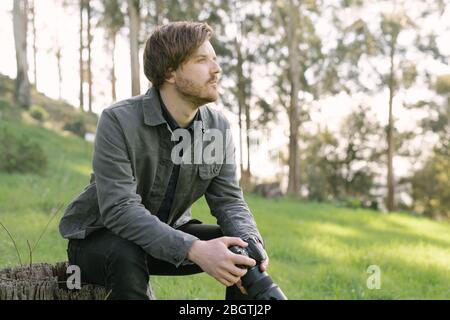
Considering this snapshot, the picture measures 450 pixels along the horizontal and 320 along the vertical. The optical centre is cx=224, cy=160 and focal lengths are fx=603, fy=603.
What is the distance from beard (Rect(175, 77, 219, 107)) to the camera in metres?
3.00

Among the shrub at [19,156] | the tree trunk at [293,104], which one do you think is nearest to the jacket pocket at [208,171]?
the shrub at [19,156]

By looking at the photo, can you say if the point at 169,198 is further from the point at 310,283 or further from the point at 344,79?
the point at 344,79

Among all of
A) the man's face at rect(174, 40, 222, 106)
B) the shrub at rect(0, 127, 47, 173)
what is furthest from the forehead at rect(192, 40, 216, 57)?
the shrub at rect(0, 127, 47, 173)

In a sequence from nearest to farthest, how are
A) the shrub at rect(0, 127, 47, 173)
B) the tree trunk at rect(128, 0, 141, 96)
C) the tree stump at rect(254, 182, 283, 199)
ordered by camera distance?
1. the shrub at rect(0, 127, 47, 173)
2. the tree trunk at rect(128, 0, 141, 96)
3. the tree stump at rect(254, 182, 283, 199)

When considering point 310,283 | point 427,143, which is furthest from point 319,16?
point 310,283

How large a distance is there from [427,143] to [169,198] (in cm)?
3388

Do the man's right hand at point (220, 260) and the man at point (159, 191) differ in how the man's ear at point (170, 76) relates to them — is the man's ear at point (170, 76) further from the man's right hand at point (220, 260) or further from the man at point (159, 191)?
the man's right hand at point (220, 260)

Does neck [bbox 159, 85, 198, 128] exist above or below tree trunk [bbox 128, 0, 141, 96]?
below

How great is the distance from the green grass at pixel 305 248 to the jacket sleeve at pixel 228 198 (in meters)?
1.49

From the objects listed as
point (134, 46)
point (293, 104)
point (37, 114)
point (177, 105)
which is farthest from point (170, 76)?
point (293, 104)

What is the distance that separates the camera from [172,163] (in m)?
3.04

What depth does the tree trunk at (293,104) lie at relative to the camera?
22156mm

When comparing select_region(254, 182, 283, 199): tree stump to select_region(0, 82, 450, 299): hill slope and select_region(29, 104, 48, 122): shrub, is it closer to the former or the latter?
select_region(0, 82, 450, 299): hill slope
